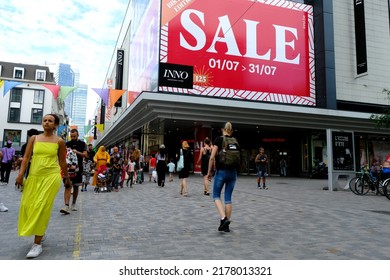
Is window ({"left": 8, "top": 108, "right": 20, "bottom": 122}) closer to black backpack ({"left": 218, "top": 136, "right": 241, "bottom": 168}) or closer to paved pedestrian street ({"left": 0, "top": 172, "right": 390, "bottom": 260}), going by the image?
paved pedestrian street ({"left": 0, "top": 172, "right": 390, "bottom": 260})

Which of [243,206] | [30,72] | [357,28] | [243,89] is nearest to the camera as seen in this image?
[243,206]

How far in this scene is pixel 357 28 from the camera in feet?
73.9

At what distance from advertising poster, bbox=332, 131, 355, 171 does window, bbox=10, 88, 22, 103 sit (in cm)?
5277

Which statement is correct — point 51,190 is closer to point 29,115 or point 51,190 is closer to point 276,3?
point 276,3

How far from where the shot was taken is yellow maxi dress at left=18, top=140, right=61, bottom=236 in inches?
137

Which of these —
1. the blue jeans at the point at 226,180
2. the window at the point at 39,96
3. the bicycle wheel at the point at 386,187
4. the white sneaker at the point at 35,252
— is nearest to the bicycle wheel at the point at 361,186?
the bicycle wheel at the point at 386,187

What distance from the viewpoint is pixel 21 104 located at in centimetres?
5112

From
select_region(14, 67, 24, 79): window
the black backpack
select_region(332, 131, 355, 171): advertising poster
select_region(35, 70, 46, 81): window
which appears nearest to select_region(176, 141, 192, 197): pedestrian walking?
the black backpack

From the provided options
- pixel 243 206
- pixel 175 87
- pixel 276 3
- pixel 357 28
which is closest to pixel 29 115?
pixel 175 87

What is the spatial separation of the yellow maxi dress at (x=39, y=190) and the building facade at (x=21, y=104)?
164ft

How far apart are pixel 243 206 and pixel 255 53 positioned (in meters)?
16.5

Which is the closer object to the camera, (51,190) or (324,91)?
(51,190)

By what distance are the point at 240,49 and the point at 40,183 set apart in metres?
19.6

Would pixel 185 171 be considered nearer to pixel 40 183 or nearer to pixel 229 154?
pixel 229 154
